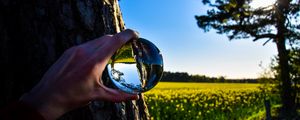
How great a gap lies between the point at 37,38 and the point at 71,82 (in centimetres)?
62

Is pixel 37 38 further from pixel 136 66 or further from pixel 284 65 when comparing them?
pixel 284 65

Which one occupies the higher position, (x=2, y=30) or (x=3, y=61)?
(x=2, y=30)

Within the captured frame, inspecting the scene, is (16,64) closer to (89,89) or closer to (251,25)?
(89,89)

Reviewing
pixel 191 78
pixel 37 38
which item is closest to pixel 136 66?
pixel 37 38

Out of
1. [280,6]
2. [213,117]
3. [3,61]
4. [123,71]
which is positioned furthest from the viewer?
[280,6]

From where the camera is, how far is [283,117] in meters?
23.3

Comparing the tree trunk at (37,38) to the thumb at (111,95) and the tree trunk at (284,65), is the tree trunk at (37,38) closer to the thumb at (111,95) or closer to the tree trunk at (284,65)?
the thumb at (111,95)

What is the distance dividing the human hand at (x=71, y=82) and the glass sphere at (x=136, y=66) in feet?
0.26

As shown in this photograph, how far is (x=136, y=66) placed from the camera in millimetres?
1297

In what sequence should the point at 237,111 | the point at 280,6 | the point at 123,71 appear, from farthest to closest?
the point at 280,6 < the point at 237,111 < the point at 123,71

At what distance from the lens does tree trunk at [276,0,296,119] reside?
2488cm

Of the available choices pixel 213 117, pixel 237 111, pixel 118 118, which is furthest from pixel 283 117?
pixel 118 118

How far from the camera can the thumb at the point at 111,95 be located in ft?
3.94

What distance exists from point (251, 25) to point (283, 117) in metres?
5.31
